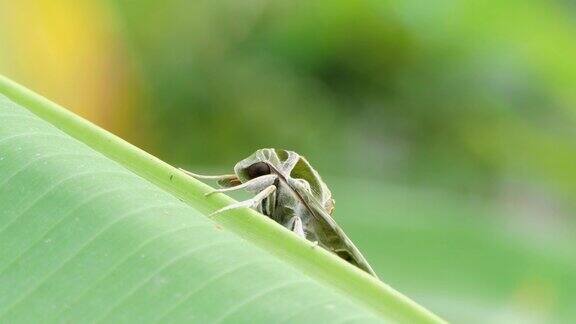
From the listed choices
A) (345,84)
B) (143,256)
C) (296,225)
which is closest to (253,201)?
(296,225)

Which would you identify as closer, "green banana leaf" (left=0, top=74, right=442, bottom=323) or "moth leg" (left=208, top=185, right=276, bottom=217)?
"green banana leaf" (left=0, top=74, right=442, bottom=323)

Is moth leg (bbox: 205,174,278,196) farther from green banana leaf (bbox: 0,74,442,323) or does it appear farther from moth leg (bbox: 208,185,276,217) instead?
green banana leaf (bbox: 0,74,442,323)

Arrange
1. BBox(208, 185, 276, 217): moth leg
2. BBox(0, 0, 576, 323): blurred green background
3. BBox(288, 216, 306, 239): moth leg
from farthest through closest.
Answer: BBox(0, 0, 576, 323): blurred green background
BBox(288, 216, 306, 239): moth leg
BBox(208, 185, 276, 217): moth leg

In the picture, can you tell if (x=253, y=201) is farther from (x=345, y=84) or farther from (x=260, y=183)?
(x=345, y=84)

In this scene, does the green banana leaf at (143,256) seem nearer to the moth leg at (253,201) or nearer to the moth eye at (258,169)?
the moth leg at (253,201)

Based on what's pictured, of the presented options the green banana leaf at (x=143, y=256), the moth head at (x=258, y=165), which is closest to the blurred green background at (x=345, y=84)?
the moth head at (x=258, y=165)

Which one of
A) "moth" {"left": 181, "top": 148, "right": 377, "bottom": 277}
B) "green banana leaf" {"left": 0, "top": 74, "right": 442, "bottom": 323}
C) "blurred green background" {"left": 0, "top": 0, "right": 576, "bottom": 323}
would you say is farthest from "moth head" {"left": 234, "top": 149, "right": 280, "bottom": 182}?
"blurred green background" {"left": 0, "top": 0, "right": 576, "bottom": 323}

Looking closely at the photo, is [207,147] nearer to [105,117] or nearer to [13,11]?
[105,117]
